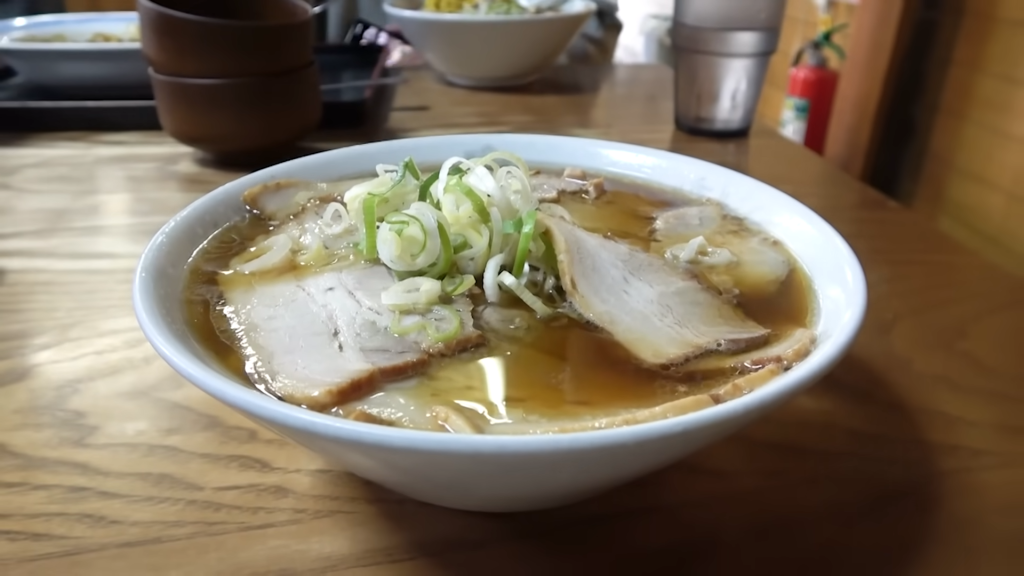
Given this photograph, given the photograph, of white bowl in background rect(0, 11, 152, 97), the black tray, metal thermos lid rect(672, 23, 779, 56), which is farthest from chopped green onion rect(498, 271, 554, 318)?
white bowl in background rect(0, 11, 152, 97)

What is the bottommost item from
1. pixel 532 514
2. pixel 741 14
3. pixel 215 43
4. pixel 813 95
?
pixel 532 514

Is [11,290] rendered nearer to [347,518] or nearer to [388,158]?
[388,158]

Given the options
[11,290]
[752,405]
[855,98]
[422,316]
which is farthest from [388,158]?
[855,98]

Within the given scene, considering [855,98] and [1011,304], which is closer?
→ [1011,304]

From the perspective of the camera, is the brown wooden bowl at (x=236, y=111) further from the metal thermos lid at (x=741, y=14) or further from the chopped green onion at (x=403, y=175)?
the metal thermos lid at (x=741, y=14)

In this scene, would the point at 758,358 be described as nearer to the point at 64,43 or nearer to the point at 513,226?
the point at 513,226

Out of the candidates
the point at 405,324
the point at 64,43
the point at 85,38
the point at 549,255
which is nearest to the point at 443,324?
the point at 405,324
